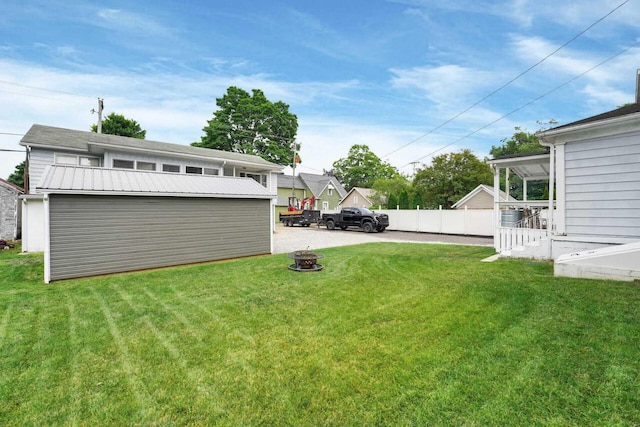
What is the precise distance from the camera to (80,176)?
754 centimetres

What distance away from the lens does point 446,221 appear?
18.4 meters

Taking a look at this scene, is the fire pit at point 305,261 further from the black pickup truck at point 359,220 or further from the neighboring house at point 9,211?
the neighboring house at point 9,211

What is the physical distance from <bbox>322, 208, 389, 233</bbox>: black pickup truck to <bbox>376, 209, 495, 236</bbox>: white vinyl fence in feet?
→ 6.69

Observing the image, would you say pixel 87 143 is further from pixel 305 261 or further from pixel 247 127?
pixel 247 127

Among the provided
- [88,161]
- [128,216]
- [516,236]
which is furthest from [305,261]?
[88,161]

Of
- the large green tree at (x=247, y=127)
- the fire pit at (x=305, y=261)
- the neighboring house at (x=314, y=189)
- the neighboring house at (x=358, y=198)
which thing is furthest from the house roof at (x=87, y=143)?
the neighboring house at (x=358, y=198)

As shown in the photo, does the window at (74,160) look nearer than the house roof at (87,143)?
No

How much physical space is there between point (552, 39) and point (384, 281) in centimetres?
1422

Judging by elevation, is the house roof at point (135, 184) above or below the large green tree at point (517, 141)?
below

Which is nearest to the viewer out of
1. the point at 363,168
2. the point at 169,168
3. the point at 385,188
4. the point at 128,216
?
the point at 128,216

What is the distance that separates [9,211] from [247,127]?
79.2 feet

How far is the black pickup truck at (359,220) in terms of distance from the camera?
18642 mm

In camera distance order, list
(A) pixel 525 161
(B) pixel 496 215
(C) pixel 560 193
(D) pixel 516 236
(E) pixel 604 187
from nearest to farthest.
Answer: (E) pixel 604 187 < (C) pixel 560 193 < (D) pixel 516 236 < (A) pixel 525 161 < (B) pixel 496 215

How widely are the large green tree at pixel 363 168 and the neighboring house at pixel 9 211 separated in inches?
1742
